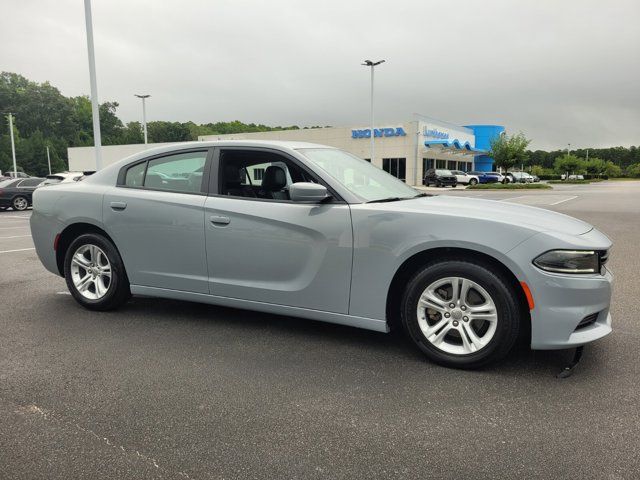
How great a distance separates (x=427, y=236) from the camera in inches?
128

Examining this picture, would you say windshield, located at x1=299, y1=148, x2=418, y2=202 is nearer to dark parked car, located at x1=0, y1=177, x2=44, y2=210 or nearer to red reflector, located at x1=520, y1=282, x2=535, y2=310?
red reflector, located at x1=520, y1=282, x2=535, y2=310

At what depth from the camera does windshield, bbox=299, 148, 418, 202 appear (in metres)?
3.80

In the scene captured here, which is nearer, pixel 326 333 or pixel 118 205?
pixel 326 333

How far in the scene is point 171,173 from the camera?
4.38m

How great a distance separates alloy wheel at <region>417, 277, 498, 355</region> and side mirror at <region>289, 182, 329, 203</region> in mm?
997

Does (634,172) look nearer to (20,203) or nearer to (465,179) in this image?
(465,179)

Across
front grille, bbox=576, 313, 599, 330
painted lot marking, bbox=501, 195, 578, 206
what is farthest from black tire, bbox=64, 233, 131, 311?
painted lot marking, bbox=501, 195, 578, 206

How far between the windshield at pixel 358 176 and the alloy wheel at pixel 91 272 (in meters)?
2.24

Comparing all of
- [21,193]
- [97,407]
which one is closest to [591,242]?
[97,407]

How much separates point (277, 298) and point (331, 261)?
22.1 inches

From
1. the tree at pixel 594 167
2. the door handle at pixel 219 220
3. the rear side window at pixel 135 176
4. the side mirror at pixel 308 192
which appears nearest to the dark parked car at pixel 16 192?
the rear side window at pixel 135 176

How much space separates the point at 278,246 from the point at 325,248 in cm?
39

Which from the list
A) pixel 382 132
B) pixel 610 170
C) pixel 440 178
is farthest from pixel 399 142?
pixel 610 170

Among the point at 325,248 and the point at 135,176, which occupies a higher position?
the point at 135,176
